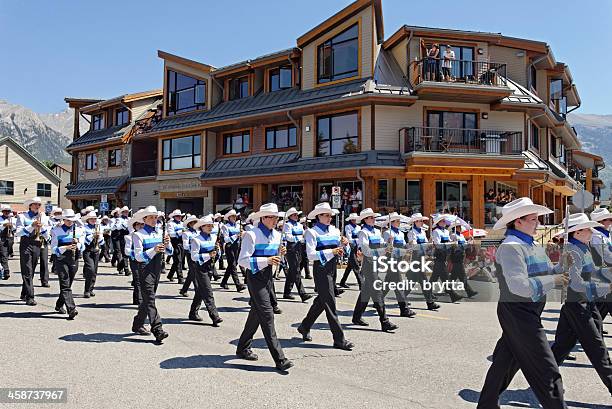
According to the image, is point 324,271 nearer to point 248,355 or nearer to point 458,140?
point 248,355

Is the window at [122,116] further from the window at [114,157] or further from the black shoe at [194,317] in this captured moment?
the black shoe at [194,317]

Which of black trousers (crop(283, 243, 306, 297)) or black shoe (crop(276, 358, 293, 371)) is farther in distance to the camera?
black trousers (crop(283, 243, 306, 297))

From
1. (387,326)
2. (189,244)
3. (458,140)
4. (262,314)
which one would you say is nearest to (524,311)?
(262,314)

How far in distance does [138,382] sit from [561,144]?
33.5 m

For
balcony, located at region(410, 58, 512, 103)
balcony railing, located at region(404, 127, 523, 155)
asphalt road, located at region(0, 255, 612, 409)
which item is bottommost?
asphalt road, located at region(0, 255, 612, 409)

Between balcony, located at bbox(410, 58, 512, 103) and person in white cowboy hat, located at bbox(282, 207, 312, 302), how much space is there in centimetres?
1104

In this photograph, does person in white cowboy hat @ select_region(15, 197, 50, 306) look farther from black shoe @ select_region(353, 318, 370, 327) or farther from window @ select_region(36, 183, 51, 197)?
window @ select_region(36, 183, 51, 197)

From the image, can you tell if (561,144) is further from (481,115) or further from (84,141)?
(84,141)

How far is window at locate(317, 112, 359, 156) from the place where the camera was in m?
23.4

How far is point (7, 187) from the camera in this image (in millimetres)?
49312

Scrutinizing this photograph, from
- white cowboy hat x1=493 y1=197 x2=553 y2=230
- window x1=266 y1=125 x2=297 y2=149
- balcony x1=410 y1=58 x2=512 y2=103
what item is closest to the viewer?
white cowboy hat x1=493 y1=197 x2=553 y2=230

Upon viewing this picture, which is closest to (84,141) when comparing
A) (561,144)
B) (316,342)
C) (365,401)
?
(561,144)

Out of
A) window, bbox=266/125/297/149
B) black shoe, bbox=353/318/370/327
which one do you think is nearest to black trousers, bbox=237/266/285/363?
black shoe, bbox=353/318/370/327

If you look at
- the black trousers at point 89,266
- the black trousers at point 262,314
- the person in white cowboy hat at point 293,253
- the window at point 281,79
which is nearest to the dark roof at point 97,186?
the window at point 281,79
